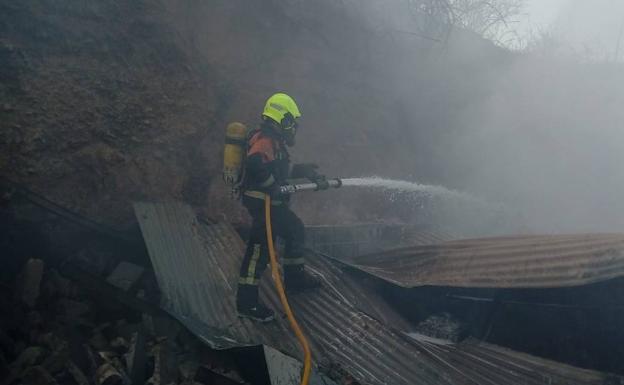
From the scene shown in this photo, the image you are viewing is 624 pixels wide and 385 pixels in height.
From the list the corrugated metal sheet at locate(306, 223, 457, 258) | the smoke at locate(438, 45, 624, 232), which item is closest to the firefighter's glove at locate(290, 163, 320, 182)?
the corrugated metal sheet at locate(306, 223, 457, 258)

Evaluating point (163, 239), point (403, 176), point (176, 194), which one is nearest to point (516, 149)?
point (403, 176)

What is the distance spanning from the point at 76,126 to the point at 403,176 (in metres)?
5.04

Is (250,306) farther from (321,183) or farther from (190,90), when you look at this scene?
(190,90)

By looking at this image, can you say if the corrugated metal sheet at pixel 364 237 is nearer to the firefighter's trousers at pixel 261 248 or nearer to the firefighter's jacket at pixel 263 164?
the firefighter's trousers at pixel 261 248

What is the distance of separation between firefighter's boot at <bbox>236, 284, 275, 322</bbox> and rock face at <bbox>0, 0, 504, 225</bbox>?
72.0 inches

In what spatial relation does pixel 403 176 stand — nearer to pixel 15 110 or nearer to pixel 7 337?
pixel 15 110

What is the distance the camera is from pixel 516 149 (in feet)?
30.1

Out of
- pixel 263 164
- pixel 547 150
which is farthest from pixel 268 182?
pixel 547 150

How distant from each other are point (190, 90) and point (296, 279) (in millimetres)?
3025

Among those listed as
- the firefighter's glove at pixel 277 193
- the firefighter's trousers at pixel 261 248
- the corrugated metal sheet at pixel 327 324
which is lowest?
the corrugated metal sheet at pixel 327 324

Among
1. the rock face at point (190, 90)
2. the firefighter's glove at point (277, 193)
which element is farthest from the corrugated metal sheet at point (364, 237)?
the firefighter's glove at point (277, 193)

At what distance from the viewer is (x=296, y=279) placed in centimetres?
441

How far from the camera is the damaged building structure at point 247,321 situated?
319cm

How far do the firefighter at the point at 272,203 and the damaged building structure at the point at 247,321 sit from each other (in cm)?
18
